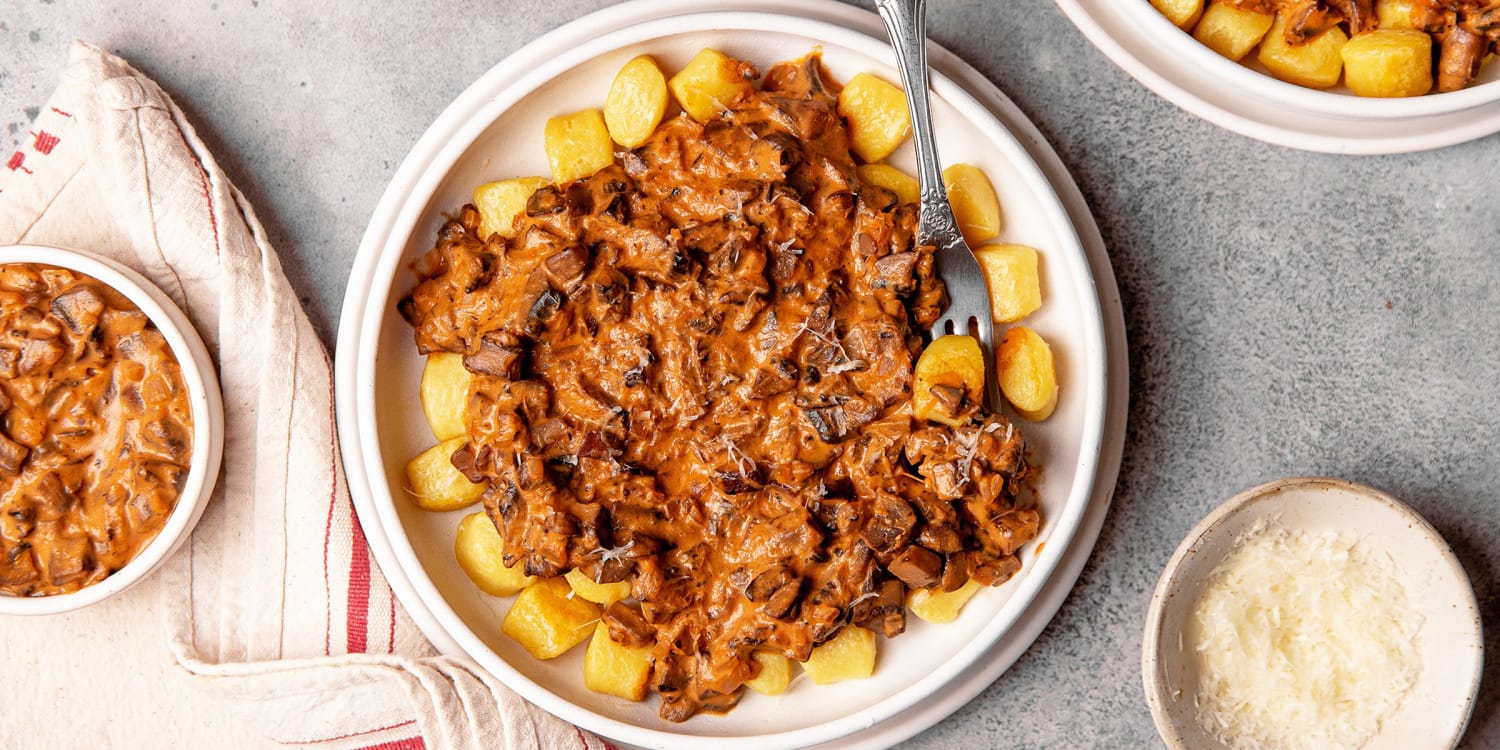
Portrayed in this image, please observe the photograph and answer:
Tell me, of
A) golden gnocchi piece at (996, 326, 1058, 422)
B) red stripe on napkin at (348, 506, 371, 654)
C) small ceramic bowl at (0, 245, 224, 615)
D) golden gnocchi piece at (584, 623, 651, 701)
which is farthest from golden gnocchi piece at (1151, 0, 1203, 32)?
small ceramic bowl at (0, 245, 224, 615)

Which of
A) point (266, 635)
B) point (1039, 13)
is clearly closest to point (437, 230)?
point (266, 635)

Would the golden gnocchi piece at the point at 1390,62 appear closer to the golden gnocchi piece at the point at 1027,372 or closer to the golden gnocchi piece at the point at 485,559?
the golden gnocchi piece at the point at 1027,372

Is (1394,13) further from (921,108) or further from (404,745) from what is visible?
(404,745)

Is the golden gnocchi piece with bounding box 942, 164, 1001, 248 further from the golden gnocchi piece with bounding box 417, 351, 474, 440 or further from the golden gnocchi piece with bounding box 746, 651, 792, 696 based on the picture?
the golden gnocchi piece with bounding box 417, 351, 474, 440

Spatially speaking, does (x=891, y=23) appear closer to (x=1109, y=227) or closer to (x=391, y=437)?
(x=1109, y=227)

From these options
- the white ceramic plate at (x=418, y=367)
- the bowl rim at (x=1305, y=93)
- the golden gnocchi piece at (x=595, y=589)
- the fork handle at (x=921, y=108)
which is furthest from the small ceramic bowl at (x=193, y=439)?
the bowl rim at (x=1305, y=93)

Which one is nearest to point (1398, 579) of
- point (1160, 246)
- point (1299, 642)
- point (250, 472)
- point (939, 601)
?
point (1299, 642)
